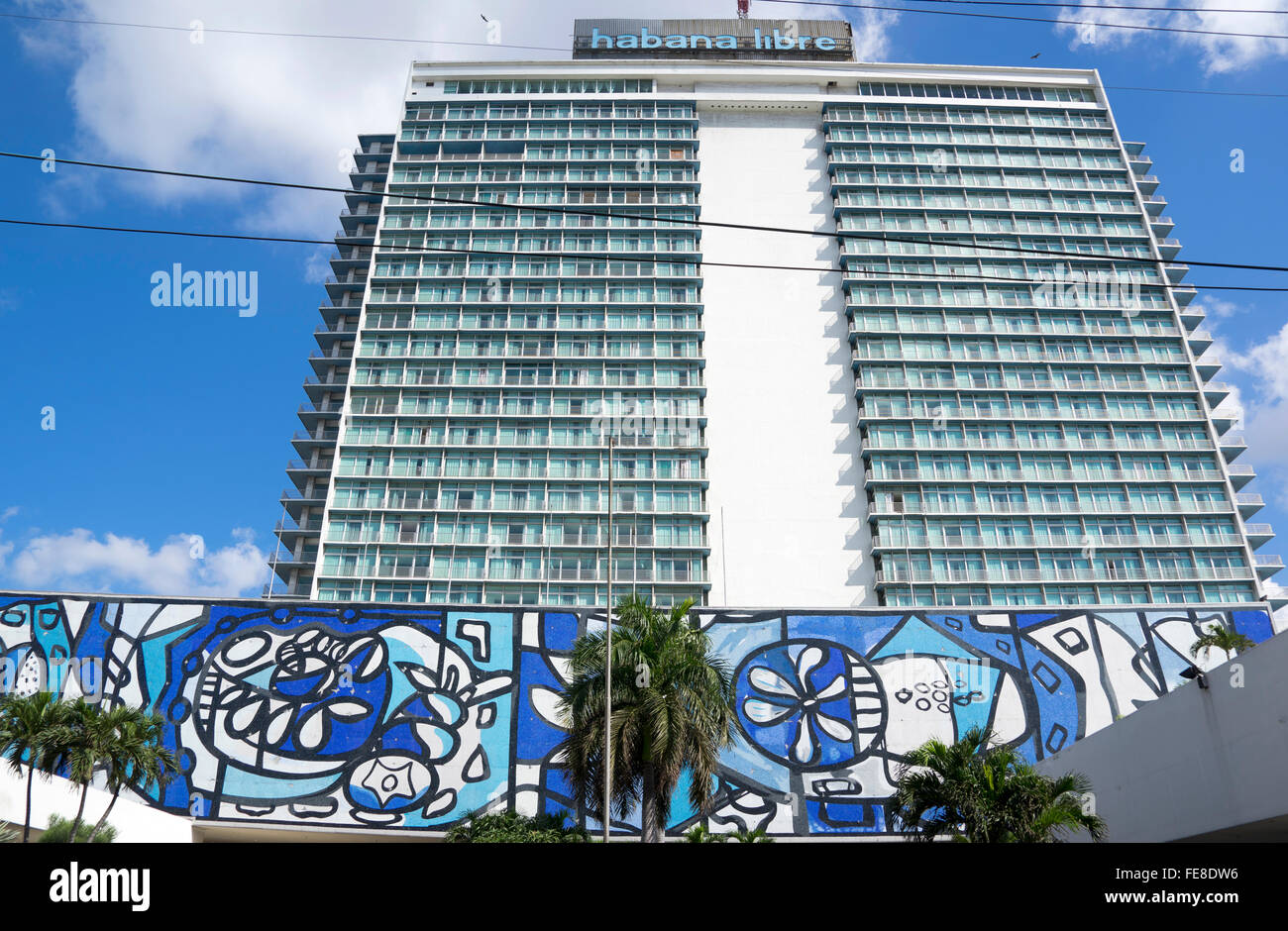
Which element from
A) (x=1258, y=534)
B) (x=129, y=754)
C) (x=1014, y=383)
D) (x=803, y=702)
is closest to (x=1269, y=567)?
(x=1258, y=534)

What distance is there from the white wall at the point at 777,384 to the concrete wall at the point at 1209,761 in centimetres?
4546

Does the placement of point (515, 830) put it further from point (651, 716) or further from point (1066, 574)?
point (1066, 574)

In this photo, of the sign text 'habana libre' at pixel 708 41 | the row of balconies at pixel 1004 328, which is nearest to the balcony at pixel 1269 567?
the row of balconies at pixel 1004 328

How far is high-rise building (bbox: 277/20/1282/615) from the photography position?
74375 millimetres

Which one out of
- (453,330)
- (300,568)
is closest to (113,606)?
(300,568)

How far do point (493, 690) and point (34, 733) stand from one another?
19524 millimetres

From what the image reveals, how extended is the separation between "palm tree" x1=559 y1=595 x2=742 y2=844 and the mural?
15.2 metres

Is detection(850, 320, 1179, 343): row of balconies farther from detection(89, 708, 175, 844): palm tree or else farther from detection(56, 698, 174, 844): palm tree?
detection(56, 698, 174, 844): palm tree

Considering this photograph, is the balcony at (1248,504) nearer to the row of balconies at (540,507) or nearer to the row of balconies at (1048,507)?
the row of balconies at (1048,507)

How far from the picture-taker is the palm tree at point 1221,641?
42.4 m

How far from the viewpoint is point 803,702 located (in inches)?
1727

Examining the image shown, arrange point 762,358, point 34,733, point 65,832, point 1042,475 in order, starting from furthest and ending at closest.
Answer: point 762,358
point 1042,475
point 65,832
point 34,733
